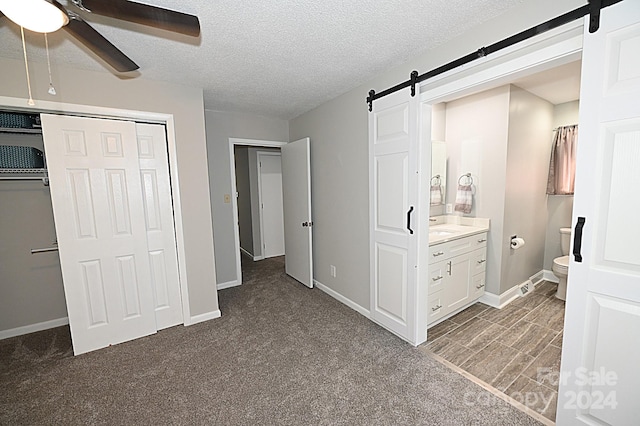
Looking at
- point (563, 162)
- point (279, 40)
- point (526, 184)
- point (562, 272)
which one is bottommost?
point (562, 272)

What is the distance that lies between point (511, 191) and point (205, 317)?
3.65 metres

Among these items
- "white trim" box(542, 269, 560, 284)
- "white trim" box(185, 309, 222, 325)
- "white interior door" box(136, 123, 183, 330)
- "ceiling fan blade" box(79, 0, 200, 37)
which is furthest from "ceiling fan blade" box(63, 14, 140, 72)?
"white trim" box(542, 269, 560, 284)

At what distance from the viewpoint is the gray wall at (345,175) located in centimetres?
233

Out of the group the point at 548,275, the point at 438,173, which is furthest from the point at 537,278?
the point at 438,173

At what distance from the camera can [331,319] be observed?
Answer: 9.09 ft

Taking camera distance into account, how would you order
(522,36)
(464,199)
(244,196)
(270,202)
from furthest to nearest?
(244,196)
(270,202)
(464,199)
(522,36)

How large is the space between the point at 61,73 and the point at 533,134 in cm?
475

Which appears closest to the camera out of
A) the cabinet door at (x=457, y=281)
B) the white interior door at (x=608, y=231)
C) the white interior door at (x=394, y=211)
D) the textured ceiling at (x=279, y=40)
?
the white interior door at (x=608, y=231)

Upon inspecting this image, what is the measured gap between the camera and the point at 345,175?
9.70 ft

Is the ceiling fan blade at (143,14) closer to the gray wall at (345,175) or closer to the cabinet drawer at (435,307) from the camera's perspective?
the gray wall at (345,175)

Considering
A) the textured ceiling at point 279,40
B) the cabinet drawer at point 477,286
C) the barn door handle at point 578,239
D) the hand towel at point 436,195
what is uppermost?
the textured ceiling at point 279,40

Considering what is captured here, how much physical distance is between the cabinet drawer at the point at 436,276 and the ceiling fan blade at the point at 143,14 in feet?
8.00

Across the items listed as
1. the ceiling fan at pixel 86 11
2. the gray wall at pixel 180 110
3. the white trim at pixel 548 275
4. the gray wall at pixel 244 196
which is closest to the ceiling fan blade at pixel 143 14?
the ceiling fan at pixel 86 11

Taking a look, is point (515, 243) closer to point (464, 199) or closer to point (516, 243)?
point (516, 243)
